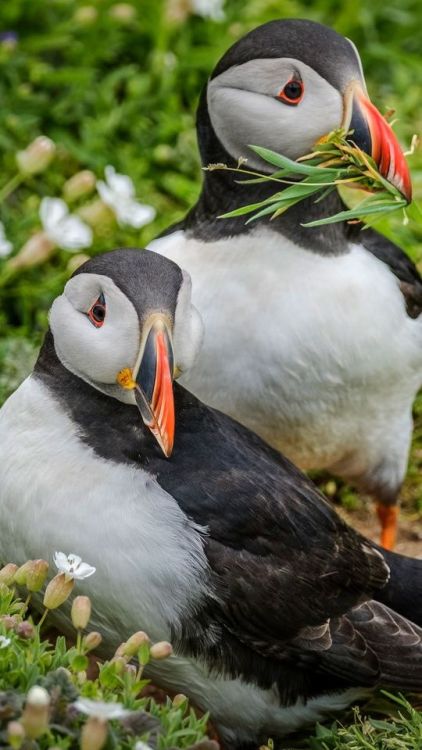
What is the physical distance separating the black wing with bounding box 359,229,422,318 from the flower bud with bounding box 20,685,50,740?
2.47 metres

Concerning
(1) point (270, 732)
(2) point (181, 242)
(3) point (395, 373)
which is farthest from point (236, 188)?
(1) point (270, 732)

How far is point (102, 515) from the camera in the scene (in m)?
3.82

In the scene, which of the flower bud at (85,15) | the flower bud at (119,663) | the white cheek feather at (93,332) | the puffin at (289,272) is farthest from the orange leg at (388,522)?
the flower bud at (85,15)

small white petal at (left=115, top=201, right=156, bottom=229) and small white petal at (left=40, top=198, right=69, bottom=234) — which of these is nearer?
small white petal at (left=40, top=198, right=69, bottom=234)

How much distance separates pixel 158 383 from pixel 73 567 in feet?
1.70

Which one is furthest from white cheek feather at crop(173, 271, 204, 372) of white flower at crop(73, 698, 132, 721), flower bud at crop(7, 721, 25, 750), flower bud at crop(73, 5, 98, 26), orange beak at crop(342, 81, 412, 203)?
flower bud at crop(73, 5, 98, 26)

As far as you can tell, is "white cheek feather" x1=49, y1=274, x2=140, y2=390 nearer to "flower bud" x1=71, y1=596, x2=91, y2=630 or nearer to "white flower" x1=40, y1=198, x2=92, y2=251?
"flower bud" x1=71, y1=596, x2=91, y2=630

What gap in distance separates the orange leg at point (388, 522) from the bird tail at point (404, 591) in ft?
2.79

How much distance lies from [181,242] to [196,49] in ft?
8.54

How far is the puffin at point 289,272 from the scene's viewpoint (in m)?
4.54

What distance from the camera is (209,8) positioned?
23.8ft

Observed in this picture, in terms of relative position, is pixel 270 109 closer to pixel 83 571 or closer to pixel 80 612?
pixel 83 571

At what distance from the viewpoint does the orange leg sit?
17.6ft

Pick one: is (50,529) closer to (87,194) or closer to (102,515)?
(102,515)
